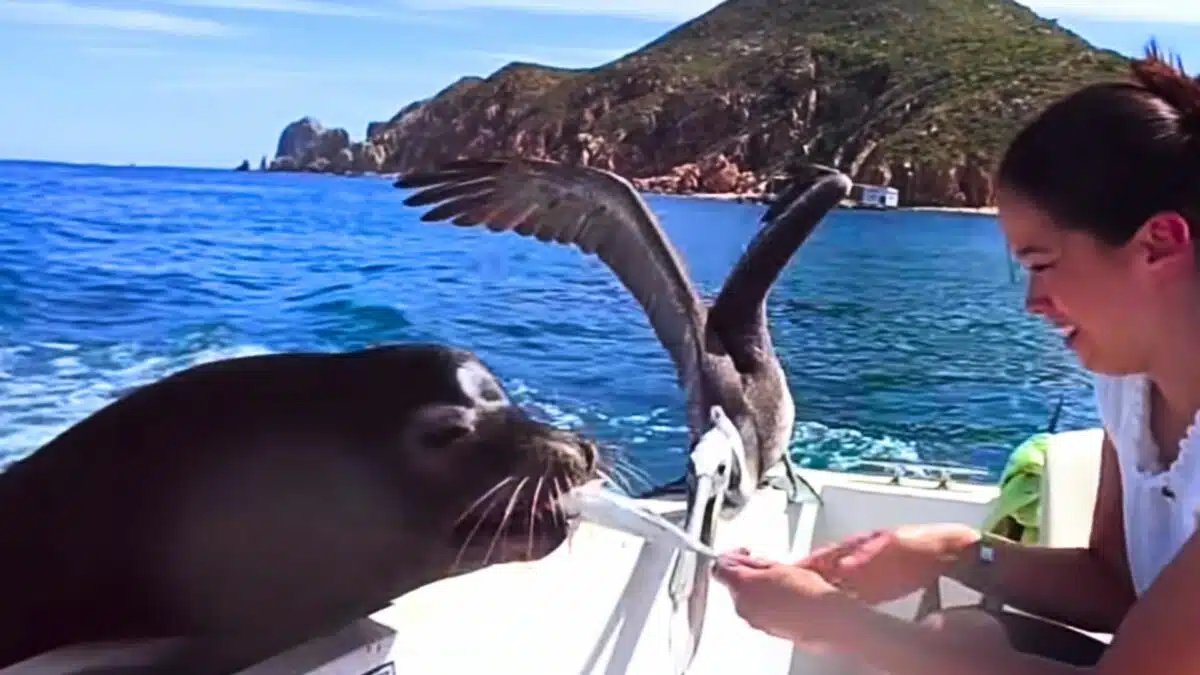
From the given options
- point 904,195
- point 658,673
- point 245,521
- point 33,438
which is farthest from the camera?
point 904,195

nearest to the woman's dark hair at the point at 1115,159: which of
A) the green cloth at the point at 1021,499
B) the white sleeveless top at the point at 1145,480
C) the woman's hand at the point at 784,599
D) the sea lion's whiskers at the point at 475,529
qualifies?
the white sleeveless top at the point at 1145,480

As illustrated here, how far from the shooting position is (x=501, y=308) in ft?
20.8

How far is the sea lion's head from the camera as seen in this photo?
2.71 feet

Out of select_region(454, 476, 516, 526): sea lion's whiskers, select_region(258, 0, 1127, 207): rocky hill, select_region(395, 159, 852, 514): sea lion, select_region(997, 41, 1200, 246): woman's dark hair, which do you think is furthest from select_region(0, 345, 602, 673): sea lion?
select_region(258, 0, 1127, 207): rocky hill

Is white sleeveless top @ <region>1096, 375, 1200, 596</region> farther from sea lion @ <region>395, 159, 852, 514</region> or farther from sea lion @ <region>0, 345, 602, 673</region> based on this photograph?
sea lion @ <region>395, 159, 852, 514</region>

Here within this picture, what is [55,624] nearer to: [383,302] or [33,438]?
[33,438]

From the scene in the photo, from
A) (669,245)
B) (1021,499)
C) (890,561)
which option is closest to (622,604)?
(890,561)

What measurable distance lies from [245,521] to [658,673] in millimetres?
650

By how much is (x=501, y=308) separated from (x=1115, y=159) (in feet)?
17.8

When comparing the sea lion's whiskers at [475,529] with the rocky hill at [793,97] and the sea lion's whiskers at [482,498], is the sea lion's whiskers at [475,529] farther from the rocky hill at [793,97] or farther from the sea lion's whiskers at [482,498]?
the rocky hill at [793,97]

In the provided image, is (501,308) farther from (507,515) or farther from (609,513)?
(507,515)

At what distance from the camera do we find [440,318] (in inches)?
229

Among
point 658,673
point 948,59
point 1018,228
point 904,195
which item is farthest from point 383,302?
point 1018,228

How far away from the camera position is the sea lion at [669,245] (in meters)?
2.57
